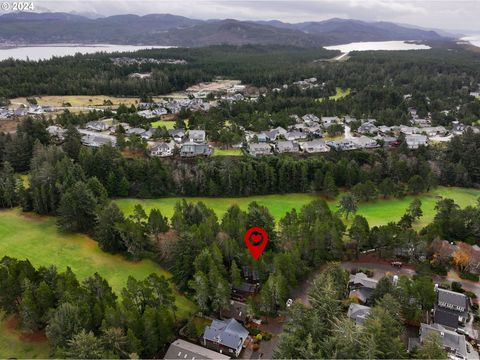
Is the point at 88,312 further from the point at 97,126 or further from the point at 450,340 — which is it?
the point at 97,126

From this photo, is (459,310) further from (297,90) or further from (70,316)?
(297,90)

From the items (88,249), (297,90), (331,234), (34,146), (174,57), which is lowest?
(88,249)

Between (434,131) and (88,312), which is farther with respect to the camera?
(434,131)

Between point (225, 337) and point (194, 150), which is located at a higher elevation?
point (194, 150)

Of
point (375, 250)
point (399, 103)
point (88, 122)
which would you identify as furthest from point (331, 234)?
point (399, 103)

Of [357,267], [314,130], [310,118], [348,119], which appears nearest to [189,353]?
[357,267]

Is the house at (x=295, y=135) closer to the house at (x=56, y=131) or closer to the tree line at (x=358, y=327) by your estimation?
the house at (x=56, y=131)

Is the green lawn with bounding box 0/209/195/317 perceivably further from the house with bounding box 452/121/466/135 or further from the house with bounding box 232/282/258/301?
the house with bounding box 452/121/466/135
